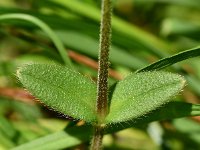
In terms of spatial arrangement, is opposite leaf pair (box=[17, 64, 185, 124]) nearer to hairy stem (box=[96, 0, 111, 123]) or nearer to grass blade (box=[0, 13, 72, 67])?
hairy stem (box=[96, 0, 111, 123])

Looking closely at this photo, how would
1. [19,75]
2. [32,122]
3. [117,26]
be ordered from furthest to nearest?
[117,26] < [32,122] < [19,75]

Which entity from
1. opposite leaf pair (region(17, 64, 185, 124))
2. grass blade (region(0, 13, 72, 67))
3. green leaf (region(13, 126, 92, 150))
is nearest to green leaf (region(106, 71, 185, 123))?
opposite leaf pair (region(17, 64, 185, 124))

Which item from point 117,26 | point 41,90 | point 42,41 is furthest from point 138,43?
point 41,90

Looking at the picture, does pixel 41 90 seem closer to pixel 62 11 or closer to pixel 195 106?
pixel 195 106

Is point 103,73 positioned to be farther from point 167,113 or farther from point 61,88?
point 167,113

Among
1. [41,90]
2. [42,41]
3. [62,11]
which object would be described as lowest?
[41,90]

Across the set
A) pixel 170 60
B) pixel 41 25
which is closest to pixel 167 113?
pixel 170 60

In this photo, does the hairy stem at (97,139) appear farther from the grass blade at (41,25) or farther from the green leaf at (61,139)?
Result: the grass blade at (41,25)
